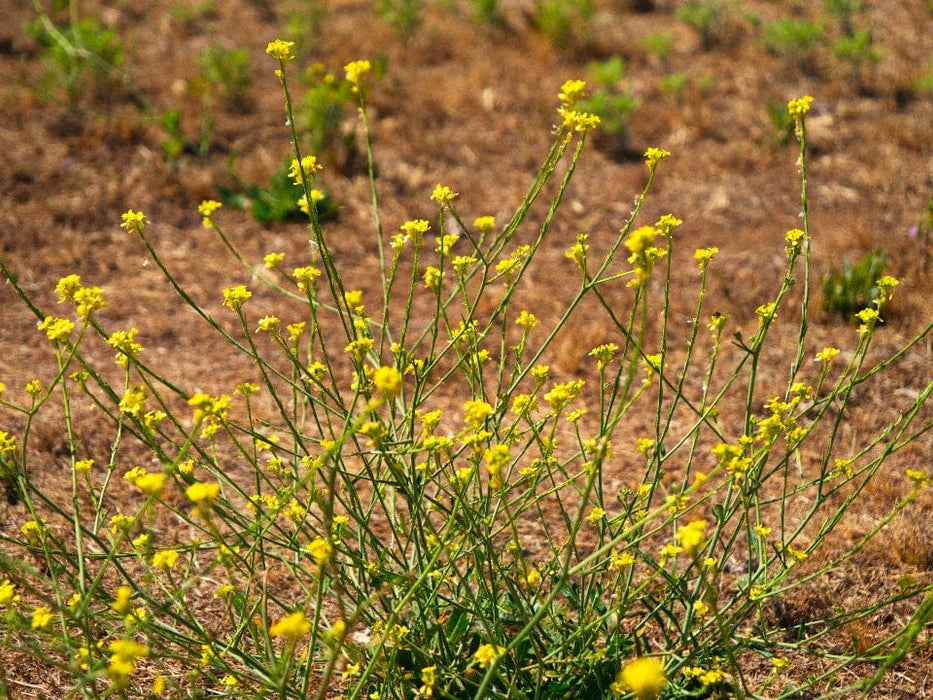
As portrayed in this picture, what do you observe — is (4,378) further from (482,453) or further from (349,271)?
(482,453)

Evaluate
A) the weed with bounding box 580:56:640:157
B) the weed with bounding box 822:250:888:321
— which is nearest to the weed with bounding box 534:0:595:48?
the weed with bounding box 580:56:640:157

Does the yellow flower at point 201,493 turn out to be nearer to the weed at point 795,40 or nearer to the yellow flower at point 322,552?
the yellow flower at point 322,552

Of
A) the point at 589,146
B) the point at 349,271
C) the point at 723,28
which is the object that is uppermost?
the point at 723,28

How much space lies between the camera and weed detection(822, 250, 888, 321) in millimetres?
3421

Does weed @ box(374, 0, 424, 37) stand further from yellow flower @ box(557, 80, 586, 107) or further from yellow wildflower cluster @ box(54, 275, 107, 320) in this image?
yellow wildflower cluster @ box(54, 275, 107, 320)

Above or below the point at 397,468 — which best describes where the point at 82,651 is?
below

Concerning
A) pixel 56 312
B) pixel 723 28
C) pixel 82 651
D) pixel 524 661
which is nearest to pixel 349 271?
pixel 56 312

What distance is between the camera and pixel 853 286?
344 centimetres

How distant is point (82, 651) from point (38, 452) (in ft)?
5.17

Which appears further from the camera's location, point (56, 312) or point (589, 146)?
point (589, 146)

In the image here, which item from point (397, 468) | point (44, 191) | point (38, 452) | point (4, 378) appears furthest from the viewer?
point (44, 191)

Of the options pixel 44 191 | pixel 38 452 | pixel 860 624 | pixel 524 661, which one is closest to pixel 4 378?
pixel 38 452

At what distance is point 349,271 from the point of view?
4.07m

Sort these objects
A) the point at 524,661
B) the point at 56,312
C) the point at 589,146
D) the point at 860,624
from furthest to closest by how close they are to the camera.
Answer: the point at 589,146 < the point at 56,312 < the point at 860,624 < the point at 524,661
